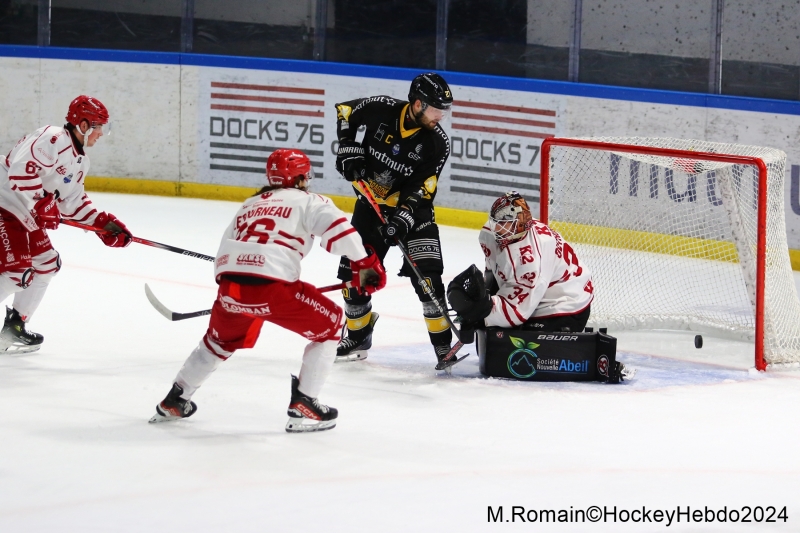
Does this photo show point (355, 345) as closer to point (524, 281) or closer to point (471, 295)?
point (471, 295)

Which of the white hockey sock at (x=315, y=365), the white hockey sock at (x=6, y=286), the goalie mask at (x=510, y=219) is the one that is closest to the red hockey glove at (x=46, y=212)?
the white hockey sock at (x=6, y=286)

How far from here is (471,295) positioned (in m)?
4.70

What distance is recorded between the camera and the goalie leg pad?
470cm

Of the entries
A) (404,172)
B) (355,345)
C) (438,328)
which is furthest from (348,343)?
(404,172)

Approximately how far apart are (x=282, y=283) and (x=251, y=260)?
0.40 ft

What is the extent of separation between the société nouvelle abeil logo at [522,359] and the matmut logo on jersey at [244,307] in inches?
46.0

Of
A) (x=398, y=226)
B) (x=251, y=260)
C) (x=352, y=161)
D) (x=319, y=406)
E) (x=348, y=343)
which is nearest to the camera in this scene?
(x=251, y=260)

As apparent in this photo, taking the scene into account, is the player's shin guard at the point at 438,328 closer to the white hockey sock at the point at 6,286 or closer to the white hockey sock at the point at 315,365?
the white hockey sock at the point at 315,365

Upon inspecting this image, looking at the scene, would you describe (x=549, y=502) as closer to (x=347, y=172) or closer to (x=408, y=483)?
(x=408, y=483)

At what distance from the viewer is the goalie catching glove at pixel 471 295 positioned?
4.68 meters

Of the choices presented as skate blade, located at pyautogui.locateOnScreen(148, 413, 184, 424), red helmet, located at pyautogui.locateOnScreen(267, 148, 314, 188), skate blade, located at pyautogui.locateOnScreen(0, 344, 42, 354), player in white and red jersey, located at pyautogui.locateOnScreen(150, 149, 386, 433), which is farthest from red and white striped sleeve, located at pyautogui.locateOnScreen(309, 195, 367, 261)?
skate blade, located at pyautogui.locateOnScreen(0, 344, 42, 354)

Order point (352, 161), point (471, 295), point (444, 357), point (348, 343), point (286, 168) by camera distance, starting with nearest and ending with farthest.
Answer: point (286, 168) < point (471, 295) < point (444, 357) < point (352, 161) < point (348, 343)

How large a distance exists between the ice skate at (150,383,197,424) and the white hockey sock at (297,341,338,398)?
1.25 feet

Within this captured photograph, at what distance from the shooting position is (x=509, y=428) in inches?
164
